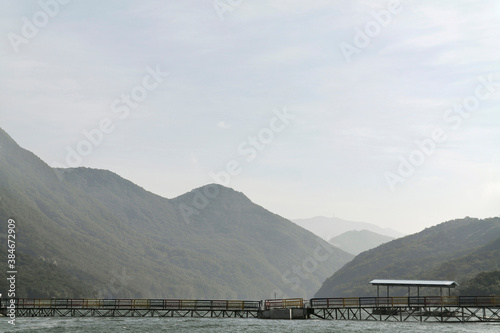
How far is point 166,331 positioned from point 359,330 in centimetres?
2767

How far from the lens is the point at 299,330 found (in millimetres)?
88312

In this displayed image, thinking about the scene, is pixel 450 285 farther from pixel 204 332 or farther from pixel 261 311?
pixel 204 332

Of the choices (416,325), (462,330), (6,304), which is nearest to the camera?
(462,330)

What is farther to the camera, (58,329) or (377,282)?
(377,282)

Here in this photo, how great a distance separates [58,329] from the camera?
294 feet

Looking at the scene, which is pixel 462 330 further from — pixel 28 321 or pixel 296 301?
pixel 28 321

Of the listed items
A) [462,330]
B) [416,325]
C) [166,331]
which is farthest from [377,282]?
[166,331]

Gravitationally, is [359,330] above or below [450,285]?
below

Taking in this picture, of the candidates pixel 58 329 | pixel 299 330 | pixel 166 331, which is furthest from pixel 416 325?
pixel 58 329

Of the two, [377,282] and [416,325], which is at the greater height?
[377,282]

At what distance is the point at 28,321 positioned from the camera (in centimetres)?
10481

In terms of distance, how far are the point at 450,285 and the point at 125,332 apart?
46.8 metres

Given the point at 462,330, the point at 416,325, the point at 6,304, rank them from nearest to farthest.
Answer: the point at 462,330 → the point at 416,325 → the point at 6,304

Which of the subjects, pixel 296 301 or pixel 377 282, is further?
pixel 377 282
